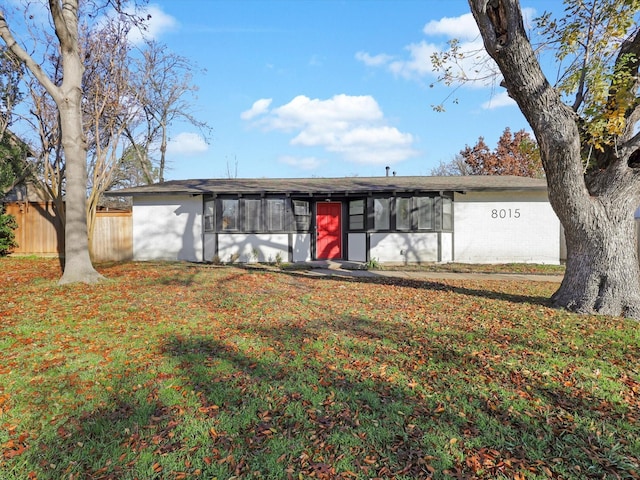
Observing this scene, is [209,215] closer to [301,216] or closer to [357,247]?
[301,216]

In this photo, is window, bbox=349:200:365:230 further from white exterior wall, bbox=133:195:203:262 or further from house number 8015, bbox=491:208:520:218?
white exterior wall, bbox=133:195:203:262

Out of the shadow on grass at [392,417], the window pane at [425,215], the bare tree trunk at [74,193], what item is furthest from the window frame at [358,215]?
the shadow on grass at [392,417]

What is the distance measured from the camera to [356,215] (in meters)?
13.6

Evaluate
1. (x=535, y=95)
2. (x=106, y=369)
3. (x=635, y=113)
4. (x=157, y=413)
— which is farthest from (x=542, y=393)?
(x=635, y=113)

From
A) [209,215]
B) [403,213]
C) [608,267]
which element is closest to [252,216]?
[209,215]

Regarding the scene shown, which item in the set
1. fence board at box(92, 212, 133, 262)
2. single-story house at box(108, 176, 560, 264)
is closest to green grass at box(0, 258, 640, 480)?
single-story house at box(108, 176, 560, 264)

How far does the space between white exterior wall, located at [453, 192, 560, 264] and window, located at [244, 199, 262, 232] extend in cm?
713

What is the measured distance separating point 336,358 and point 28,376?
2967 mm

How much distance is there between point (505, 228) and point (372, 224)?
4802mm

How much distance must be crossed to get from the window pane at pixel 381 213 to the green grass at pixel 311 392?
7.08 metres

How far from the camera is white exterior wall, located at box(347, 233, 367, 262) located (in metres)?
13.1

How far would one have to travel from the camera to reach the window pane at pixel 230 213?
42.8 feet

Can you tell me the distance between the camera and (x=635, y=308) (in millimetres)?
5535

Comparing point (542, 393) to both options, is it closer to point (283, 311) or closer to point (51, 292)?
point (283, 311)
